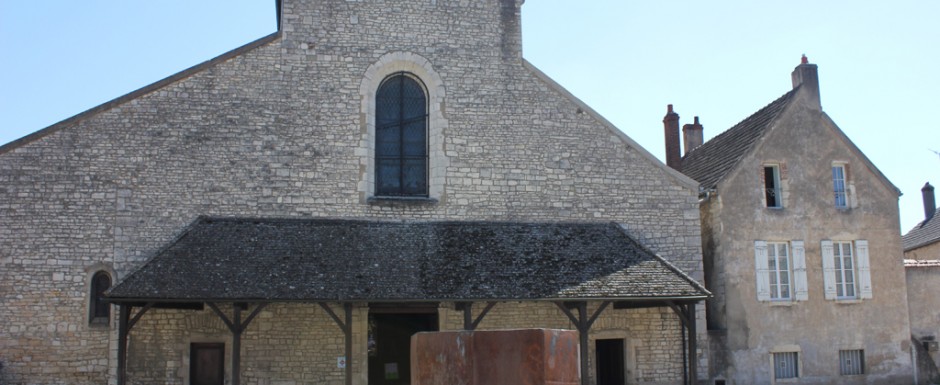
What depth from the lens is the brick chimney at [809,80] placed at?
17.1 m

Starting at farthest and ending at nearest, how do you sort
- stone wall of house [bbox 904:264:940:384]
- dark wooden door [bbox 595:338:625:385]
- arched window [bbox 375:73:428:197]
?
stone wall of house [bbox 904:264:940:384] < arched window [bbox 375:73:428:197] < dark wooden door [bbox 595:338:625:385]

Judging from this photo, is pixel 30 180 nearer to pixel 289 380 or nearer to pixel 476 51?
pixel 289 380

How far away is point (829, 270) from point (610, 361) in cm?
482

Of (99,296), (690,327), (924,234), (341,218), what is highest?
(924,234)

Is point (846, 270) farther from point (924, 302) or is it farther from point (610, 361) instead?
point (610, 361)

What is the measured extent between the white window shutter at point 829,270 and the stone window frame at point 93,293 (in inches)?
522

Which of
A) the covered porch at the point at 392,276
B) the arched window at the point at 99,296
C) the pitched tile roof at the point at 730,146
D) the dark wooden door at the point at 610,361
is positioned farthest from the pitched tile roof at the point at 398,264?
the pitched tile roof at the point at 730,146

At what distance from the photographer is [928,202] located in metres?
27.2

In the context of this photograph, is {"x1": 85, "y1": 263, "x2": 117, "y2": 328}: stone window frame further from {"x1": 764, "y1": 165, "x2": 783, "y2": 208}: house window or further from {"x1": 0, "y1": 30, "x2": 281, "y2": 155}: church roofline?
{"x1": 764, "y1": 165, "x2": 783, "y2": 208}: house window

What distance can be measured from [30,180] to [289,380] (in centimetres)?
550

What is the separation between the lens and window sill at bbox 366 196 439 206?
15195 mm

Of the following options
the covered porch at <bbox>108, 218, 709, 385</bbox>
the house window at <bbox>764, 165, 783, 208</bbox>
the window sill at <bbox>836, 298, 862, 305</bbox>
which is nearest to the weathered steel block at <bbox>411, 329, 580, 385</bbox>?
the covered porch at <bbox>108, 218, 709, 385</bbox>

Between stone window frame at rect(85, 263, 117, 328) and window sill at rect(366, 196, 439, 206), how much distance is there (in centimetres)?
453

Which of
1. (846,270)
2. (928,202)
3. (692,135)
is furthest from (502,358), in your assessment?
(928,202)
